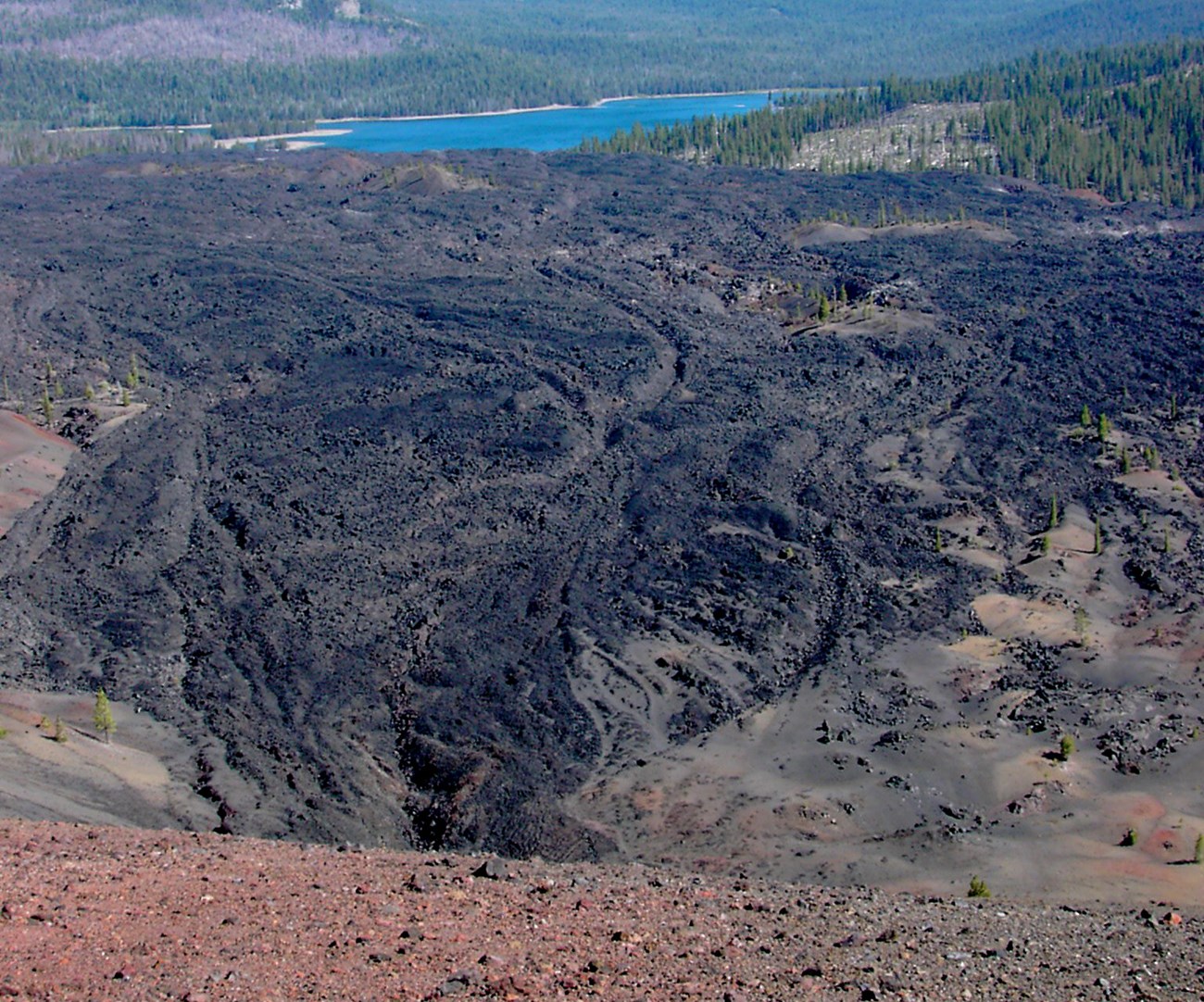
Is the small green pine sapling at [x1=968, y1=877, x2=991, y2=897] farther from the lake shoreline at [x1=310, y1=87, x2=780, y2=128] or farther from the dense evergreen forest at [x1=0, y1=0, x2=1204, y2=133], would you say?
the lake shoreline at [x1=310, y1=87, x2=780, y2=128]

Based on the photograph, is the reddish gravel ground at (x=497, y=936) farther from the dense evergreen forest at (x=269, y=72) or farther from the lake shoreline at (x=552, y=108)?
the lake shoreline at (x=552, y=108)

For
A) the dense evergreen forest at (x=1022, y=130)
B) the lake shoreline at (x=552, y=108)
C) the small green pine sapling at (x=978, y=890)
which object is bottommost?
the small green pine sapling at (x=978, y=890)

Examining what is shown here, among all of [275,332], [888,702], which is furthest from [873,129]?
[888,702]

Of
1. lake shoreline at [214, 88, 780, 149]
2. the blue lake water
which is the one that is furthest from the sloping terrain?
lake shoreline at [214, 88, 780, 149]

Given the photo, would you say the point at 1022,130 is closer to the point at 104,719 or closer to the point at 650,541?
the point at 650,541

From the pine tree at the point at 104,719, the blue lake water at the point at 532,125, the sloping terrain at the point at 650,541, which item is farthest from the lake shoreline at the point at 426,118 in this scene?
the pine tree at the point at 104,719

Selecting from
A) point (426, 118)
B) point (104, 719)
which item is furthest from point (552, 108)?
point (104, 719)

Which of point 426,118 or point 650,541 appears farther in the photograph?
point 426,118
